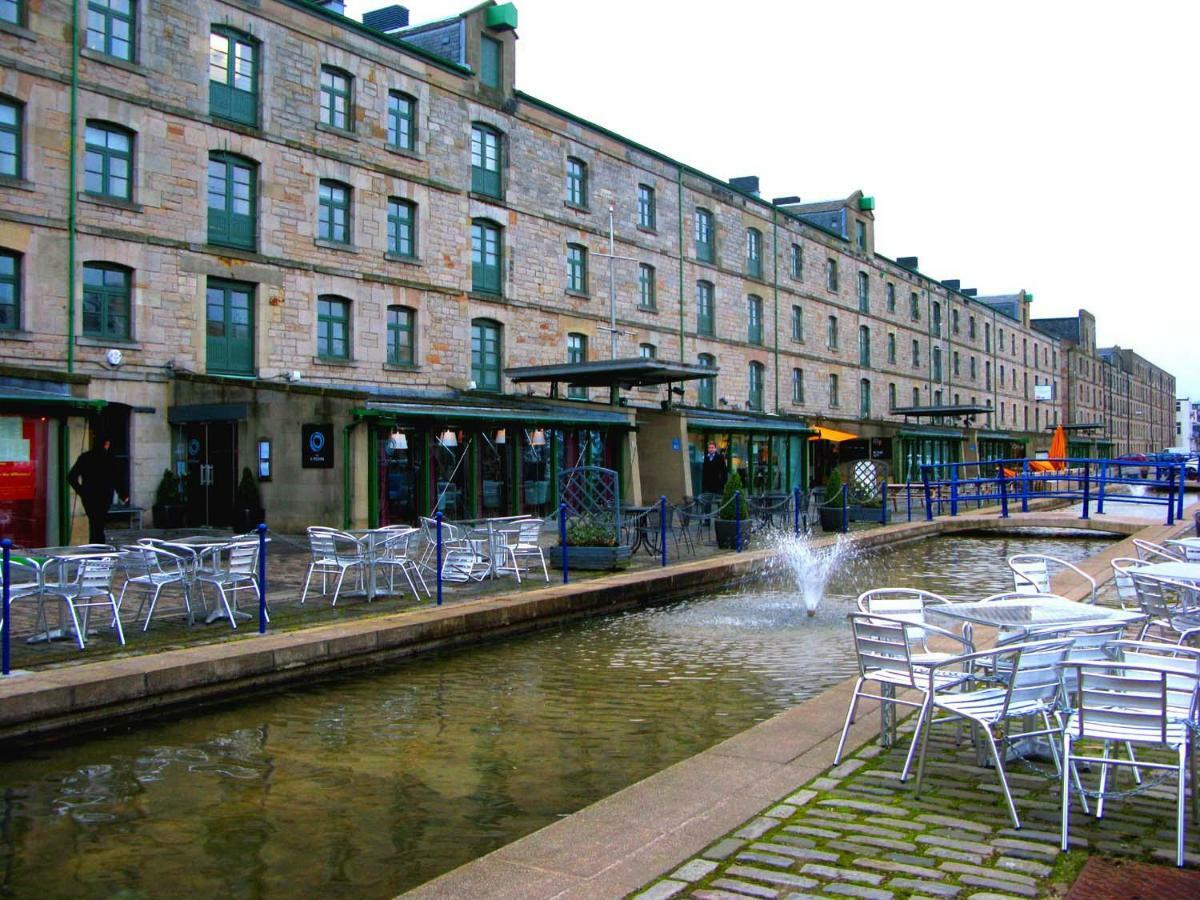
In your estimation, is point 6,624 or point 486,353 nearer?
point 6,624

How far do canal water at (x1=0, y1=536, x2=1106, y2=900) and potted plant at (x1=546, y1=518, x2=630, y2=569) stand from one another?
3.65 m

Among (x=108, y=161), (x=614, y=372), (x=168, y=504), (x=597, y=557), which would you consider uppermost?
(x=108, y=161)

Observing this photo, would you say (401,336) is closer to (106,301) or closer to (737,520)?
(106,301)

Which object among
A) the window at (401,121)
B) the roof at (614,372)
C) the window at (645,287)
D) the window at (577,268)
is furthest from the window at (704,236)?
the window at (401,121)

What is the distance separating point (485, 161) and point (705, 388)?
11.7m

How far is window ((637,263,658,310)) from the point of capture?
31.7m

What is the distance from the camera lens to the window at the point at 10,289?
18.0 m

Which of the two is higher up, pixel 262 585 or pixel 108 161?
pixel 108 161

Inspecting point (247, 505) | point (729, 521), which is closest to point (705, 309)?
point (729, 521)

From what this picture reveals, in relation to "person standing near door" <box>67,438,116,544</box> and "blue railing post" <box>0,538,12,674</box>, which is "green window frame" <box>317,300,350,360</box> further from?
"blue railing post" <box>0,538,12,674</box>

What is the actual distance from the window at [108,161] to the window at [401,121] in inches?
248

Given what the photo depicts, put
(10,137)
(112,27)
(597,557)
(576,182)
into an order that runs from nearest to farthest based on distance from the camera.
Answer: (597,557), (10,137), (112,27), (576,182)

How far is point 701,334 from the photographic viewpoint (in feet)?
114

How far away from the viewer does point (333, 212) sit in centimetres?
2308
